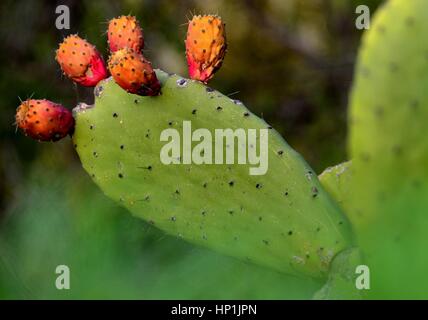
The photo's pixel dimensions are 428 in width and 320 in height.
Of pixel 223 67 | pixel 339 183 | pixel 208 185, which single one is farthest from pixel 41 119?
pixel 223 67

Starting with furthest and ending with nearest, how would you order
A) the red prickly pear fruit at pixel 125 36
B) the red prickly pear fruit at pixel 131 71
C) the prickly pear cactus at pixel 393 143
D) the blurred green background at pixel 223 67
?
1. the blurred green background at pixel 223 67
2. the red prickly pear fruit at pixel 125 36
3. the red prickly pear fruit at pixel 131 71
4. the prickly pear cactus at pixel 393 143

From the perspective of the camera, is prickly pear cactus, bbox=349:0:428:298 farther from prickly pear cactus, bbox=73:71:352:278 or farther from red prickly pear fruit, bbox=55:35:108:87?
red prickly pear fruit, bbox=55:35:108:87

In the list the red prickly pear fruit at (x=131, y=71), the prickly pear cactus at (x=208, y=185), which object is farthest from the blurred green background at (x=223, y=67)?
the red prickly pear fruit at (x=131, y=71)


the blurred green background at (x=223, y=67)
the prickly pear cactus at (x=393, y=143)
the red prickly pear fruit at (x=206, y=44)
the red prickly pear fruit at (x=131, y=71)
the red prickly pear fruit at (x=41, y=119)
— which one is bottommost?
the prickly pear cactus at (x=393, y=143)

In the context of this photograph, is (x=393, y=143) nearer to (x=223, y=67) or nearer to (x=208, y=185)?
(x=208, y=185)

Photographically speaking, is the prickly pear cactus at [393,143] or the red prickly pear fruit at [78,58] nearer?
the prickly pear cactus at [393,143]

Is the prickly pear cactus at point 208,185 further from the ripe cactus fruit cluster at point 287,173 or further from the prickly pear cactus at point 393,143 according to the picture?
the prickly pear cactus at point 393,143
